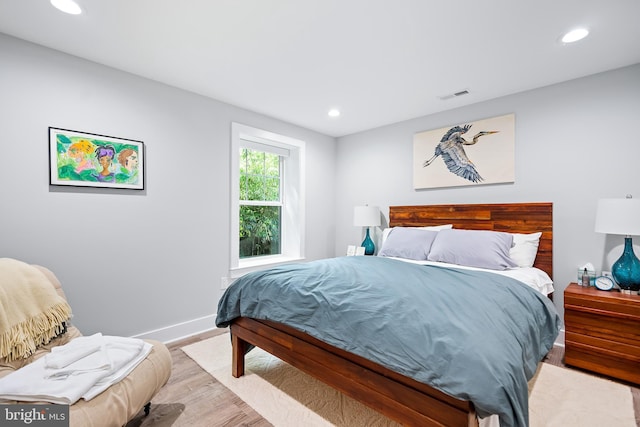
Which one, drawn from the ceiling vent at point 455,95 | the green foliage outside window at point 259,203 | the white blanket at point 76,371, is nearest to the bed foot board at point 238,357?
the white blanket at point 76,371

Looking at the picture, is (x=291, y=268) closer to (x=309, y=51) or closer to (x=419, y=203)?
(x=309, y=51)

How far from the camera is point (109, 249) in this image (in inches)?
97.1

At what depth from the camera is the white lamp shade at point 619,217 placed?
2.12 m

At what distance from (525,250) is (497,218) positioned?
0.44 m

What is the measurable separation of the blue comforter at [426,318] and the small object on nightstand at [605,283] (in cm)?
72

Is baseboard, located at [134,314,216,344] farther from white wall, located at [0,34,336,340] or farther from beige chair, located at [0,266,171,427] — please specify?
beige chair, located at [0,266,171,427]

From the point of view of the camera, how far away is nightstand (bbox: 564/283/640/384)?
6.70ft

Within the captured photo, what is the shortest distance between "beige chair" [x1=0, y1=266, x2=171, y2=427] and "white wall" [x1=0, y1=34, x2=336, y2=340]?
77 centimetres

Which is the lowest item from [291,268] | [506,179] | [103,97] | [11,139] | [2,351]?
[2,351]

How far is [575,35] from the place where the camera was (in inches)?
79.4

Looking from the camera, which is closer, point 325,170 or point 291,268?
point 291,268

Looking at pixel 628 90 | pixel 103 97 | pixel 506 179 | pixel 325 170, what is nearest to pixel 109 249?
pixel 103 97

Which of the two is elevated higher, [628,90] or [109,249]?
[628,90]

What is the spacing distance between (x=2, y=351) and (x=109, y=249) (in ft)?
3.69
